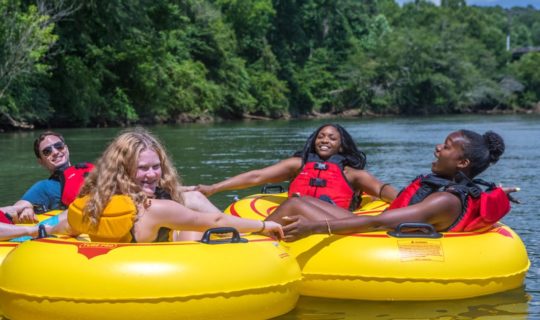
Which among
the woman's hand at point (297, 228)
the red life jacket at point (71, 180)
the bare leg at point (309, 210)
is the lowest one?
the woman's hand at point (297, 228)

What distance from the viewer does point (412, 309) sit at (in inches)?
177

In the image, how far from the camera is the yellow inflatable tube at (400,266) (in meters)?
4.53

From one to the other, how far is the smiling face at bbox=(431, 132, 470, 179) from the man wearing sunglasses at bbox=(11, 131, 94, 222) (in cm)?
244

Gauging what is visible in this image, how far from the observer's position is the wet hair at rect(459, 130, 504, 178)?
15.3 feet

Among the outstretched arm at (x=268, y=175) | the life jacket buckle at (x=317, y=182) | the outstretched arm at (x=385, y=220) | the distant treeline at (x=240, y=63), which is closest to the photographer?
the outstretched arm at (x=385, y=220)

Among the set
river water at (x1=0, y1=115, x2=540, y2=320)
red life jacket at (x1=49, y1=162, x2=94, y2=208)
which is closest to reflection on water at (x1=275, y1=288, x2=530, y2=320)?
river water at (x1=0, y1=115, x2=540, y2=320)

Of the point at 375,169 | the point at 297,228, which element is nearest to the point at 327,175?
the point at 297,228

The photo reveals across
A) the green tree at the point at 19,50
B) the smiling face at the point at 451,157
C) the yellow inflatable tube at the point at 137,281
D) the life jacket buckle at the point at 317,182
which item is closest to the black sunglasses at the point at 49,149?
the yellow inflatable tube at the point at 137,281

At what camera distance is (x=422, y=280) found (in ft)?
14.9

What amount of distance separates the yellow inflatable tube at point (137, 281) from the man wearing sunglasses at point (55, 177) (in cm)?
154

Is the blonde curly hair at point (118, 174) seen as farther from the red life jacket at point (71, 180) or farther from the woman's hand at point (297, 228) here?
the red life jacket at point (71, 180)

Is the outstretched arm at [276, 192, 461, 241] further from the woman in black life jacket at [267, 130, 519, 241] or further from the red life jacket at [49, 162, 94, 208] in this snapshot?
the red life jacket at [49, 162, 94, 208]

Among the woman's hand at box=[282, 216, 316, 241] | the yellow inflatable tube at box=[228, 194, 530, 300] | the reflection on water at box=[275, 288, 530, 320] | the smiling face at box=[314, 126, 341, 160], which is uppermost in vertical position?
the smiling face at box=[314, 126, 341, 160]

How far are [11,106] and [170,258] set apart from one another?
22311 millimetres
